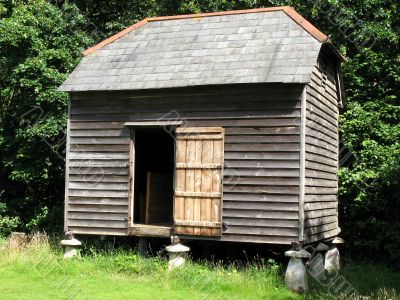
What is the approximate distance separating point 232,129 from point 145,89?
224cm

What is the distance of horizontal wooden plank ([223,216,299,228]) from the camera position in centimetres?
1141

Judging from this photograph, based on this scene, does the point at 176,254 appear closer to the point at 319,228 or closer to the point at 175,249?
the point at 175,249

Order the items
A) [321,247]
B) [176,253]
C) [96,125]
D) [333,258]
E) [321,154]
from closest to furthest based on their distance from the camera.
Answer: [176,253]
[321,154]
[96,125]
[321,247]
[333,258]

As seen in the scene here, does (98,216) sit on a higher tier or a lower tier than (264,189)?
lower

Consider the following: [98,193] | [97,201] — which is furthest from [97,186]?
[97,201]

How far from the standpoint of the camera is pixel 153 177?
15.0m

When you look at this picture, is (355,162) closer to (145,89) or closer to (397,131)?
(397,131)

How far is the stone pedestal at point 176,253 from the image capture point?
1225 centimetres

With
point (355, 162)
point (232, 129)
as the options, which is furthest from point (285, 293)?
point (355, 162)

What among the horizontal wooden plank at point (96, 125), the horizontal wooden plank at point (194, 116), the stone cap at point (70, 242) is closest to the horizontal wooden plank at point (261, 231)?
the horizontal wooden plank at point (194, 116)

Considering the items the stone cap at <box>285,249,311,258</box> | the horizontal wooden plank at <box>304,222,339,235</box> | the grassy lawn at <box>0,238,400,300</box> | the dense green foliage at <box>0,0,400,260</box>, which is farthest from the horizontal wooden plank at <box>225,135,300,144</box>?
the dense green foliage at <box>0,0,400,260</box>

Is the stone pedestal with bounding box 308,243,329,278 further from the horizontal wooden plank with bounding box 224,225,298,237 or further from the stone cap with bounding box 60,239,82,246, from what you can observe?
the stone cap with bounding box 60,239,82,246

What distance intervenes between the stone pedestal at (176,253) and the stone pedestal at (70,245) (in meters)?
2.42

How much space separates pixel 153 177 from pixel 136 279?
147 inches
